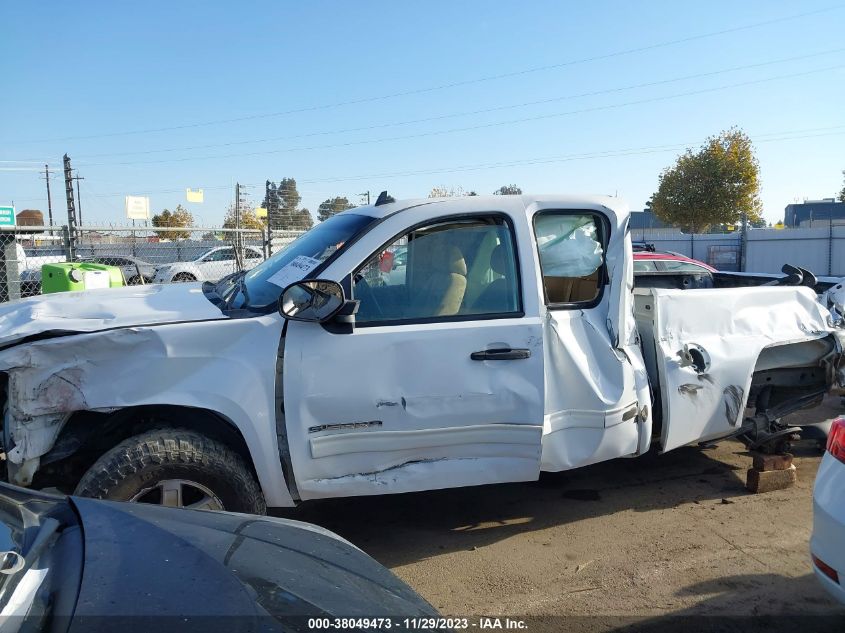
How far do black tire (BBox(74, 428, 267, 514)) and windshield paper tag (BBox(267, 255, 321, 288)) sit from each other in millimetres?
953

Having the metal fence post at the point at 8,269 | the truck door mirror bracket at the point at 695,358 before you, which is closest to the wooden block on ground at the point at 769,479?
the truck door mirror bracket at the point at 695,358

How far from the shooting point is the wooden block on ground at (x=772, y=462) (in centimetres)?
465

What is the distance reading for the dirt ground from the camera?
10.8ft

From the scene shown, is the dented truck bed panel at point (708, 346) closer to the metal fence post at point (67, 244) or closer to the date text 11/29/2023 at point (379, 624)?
the date text 11/29/2023 at point (379, 624)

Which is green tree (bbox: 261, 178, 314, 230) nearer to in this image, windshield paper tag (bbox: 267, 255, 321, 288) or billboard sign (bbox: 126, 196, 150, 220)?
billboard sign (bbox: 126, 196, 150, 220)

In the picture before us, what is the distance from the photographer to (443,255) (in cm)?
378

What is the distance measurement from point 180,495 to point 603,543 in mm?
2432

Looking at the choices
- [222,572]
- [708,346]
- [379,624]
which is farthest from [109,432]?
[708,346]

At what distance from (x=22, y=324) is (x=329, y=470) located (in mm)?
1674

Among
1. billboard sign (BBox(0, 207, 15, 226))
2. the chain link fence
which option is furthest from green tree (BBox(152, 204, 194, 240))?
billboard sign (BBox(0, 207, 15, 226))

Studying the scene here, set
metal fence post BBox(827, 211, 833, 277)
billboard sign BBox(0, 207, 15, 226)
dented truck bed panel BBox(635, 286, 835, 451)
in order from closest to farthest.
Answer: dented truck bed panel BBox(635, 286, 835, 451) → billboard sign BBox(0, 207, 15, 226) → metal fence post BBox(827, 211, 833, 277)

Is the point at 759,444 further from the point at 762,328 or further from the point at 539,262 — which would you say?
the point at 539,262

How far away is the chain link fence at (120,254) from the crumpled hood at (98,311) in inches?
183

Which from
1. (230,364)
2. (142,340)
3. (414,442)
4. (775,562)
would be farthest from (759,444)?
(142,340)
